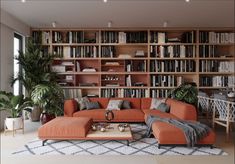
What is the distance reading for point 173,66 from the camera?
7.48 metres

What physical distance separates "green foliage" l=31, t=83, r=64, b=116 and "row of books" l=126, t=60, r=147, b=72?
2.12 m

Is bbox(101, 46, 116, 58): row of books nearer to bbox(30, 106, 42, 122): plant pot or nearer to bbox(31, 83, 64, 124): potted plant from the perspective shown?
bbox(31, 83, 64, 124): potted plant

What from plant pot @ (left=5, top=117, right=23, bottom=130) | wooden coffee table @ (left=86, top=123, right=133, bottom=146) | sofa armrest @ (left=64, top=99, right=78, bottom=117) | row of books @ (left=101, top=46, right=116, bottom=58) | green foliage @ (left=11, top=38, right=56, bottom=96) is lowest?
wooden coffee table @ (left=86, top=123, right=133, bottom=146)

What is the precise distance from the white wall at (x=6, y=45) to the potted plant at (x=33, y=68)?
323 millimetres

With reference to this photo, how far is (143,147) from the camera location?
14.4ft

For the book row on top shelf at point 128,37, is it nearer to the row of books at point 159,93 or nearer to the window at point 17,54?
the window at point 17,54

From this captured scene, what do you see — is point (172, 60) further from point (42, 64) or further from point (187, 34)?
point (42, 64)

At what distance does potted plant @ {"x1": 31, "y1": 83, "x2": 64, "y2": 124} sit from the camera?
6.06m

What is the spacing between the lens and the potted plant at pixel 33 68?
267 inches

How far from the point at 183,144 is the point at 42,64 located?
4.41 meters

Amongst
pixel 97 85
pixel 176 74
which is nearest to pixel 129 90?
pixel 97 85

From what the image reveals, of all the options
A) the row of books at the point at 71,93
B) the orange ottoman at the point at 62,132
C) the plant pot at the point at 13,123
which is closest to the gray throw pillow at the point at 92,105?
A: the row of books at the point at 71,93

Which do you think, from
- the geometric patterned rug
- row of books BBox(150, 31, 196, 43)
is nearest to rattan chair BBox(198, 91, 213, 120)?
the geometric patterned rug

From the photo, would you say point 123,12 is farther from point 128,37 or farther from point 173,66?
point 173,66
